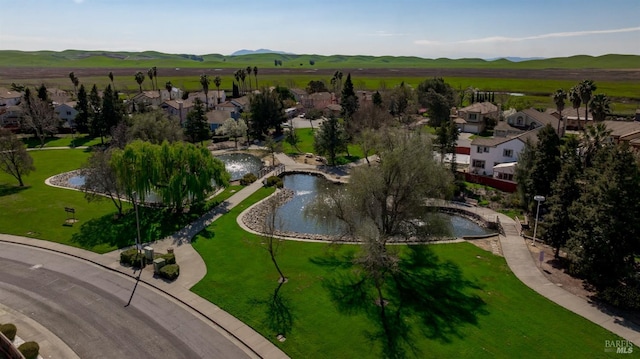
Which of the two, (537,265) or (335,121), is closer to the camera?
(537,265)

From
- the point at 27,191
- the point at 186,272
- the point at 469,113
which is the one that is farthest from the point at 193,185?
the point at 469,113

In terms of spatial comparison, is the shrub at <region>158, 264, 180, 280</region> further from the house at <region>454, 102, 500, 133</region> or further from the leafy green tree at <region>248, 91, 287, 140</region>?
the house at <region>454, 102, 500, 133</region>

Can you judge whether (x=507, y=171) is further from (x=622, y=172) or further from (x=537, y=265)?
(x=622, y=172)

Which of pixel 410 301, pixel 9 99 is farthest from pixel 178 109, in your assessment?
pixel 410 301

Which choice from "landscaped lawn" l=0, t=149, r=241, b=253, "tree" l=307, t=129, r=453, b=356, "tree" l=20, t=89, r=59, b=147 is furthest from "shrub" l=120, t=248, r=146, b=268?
"tree" l=20, t=89, r=59, b=147

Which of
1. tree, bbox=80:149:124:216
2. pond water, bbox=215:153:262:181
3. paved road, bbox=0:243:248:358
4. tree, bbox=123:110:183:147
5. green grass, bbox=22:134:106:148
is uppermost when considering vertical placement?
tree, bbox=123:110:183:147

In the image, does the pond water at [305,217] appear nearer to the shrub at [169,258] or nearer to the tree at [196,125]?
the shrub at [169,258]
